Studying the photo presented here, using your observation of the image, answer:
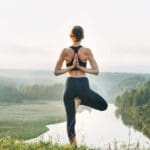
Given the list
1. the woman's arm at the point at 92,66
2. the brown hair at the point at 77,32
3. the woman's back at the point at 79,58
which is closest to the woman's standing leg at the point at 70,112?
the woman's back at the point at 79,58

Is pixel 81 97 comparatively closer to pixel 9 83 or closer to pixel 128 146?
pixel 128 146

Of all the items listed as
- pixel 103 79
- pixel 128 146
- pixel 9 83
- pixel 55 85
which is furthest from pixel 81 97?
pixel 103 79

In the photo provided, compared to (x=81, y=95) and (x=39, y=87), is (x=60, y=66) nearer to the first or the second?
(x=81, y=95)

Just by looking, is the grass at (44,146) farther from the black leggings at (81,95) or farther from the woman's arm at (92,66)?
the woman's arm at (92,66)

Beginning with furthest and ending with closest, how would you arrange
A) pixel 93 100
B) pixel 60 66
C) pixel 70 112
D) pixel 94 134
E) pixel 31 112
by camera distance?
pixel 31 112 → pixel 94 134 → pixel 70 112 → pixel 60 66 → pixel 93 100

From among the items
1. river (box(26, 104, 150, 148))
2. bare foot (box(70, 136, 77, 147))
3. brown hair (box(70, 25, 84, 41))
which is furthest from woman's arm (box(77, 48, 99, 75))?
bare foot (box(70, 136, 77, 147))

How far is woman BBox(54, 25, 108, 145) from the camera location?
1124 centimetres

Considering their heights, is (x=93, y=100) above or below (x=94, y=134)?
above

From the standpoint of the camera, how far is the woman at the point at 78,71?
1124 centimetres

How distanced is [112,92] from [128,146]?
13905 centimetres

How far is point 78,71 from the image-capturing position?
37.0 feet

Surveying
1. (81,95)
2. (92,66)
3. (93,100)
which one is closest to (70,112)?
(81,95)

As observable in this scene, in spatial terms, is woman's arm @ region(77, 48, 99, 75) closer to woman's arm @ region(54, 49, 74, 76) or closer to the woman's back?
the woman's back

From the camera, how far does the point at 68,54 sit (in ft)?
37.1
